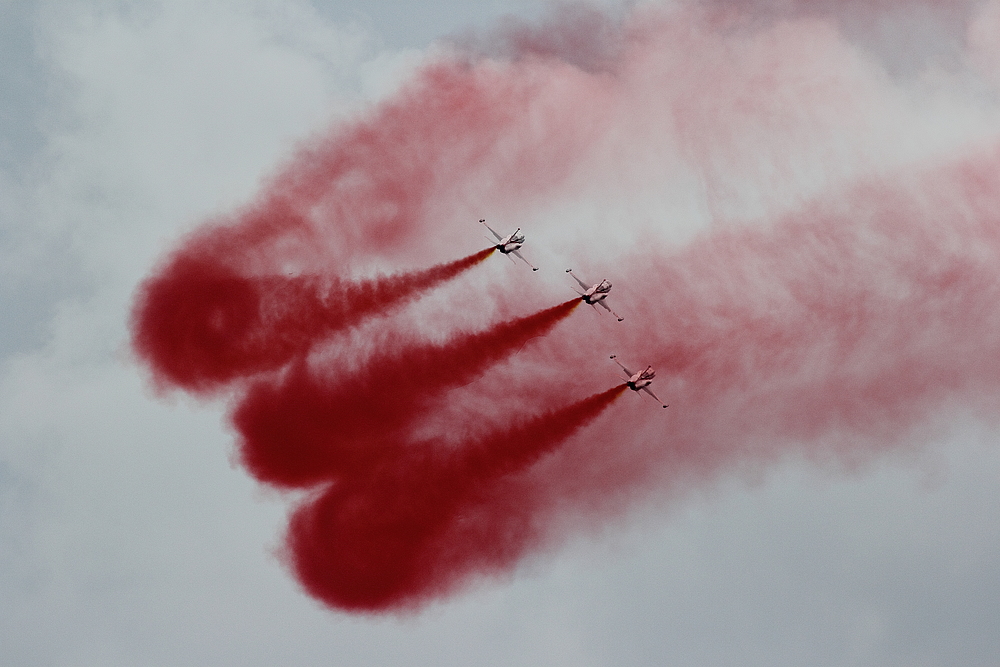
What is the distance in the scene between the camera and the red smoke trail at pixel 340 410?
8950 centimetres

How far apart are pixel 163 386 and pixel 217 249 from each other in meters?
7.01

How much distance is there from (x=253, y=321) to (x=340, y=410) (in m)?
5.82

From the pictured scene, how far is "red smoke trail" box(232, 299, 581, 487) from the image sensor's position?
8950 cm

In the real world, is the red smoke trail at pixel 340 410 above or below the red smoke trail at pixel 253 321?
below

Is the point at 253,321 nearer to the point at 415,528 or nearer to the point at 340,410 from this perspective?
the point at 340,410

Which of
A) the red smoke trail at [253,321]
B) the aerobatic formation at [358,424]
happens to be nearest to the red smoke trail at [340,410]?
the aerobatic formation at [358,424]

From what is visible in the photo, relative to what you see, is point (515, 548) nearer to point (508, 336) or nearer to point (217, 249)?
point (508, 336)

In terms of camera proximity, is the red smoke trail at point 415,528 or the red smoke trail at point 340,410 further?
the red smoke trail at point 340,410

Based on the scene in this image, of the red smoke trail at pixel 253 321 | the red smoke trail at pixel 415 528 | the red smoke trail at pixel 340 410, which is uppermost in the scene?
the red smoke trail at pixel 253 321

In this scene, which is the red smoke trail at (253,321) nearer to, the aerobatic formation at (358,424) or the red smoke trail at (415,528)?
the aerobatic formation at (358,424)

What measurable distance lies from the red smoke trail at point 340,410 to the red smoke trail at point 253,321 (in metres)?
1.50

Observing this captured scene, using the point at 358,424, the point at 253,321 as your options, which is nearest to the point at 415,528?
the point at 358,424

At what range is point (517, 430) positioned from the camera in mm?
89000

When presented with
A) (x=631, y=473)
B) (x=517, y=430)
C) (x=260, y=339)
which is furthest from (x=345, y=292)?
(x=631, y=473)
